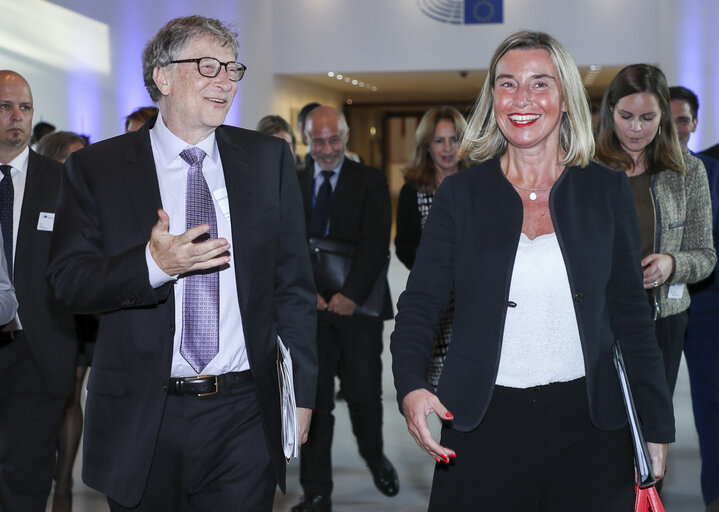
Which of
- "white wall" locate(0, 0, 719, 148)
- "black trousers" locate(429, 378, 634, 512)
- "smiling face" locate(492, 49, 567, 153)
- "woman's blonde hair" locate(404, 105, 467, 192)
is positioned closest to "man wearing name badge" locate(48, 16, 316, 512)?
"black trousers" locate(429, 378, 634, 512)

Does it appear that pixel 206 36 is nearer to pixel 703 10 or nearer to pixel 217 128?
pixel 217 128

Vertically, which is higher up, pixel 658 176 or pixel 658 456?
pixel 658 176

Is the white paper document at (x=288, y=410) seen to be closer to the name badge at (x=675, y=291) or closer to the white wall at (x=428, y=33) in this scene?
the name badge at (x=675, y=291)

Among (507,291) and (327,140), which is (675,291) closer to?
(507,291)

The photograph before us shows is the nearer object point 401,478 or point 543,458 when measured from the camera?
point 543,458

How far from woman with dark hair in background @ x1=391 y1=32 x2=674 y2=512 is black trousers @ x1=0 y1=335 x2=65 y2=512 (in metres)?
1.90

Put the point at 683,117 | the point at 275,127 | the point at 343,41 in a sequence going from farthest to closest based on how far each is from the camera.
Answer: the point at 343,41, the point at 275,127, the point at 683,117

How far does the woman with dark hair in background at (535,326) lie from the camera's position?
2135 millimetres

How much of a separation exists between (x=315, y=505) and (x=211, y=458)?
6.42ft

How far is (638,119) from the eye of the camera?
11.4ft

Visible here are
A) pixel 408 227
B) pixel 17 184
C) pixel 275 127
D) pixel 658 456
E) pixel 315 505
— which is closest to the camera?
pixel 658 456

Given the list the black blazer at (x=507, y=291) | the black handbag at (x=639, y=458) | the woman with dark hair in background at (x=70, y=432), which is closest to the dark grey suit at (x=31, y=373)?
the woman with dark hair in background at (x=70, y=432)

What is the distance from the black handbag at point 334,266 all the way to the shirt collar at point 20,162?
4.49ft

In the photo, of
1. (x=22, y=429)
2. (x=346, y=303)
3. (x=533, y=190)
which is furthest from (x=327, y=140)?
(x=533, y=190)
